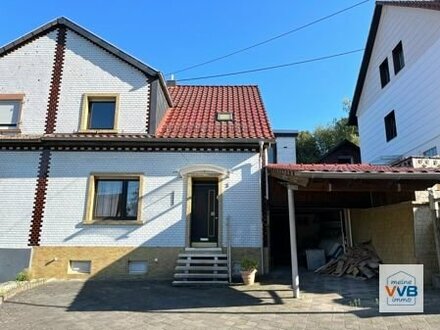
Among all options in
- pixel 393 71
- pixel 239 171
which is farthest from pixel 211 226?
pixel 393 71

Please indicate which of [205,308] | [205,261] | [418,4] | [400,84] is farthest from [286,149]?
[205,308]

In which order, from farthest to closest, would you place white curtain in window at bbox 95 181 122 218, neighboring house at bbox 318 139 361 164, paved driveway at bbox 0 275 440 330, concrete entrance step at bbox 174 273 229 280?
1. neighboring house at bbox 318 139 361 164
2. white curtain in window at bbox 95 181 122 218
3. concrete entrance step at bbox 174 273 229 280
4. paved driveway at bbox 0 275 440 330

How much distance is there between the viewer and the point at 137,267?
1026 cm

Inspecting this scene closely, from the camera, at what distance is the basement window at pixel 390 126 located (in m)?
15.2

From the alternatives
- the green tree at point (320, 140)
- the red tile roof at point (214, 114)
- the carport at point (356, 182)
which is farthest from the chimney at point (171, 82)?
the green tree at point (320, 140)

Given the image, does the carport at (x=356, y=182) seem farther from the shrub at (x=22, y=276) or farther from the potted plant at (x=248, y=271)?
the shrub at (x=22, y=276)

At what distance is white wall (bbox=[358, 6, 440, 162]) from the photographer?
1192cm

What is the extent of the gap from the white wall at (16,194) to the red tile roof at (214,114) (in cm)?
400

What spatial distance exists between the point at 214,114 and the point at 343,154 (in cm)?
1407

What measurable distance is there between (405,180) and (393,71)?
934 centimetres

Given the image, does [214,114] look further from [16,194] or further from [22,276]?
[22,276]

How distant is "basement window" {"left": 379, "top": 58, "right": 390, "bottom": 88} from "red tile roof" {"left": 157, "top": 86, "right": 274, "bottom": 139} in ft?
19.0

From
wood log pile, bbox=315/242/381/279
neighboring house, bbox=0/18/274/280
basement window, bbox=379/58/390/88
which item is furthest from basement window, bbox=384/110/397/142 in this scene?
neighboring house, bbox=0/18/274/280

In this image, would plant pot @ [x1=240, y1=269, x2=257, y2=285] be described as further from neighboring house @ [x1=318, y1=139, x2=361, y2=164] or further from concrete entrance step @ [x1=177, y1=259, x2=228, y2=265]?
neighboring house @ [x1=318, y1=139, x2=361, y2=164]
